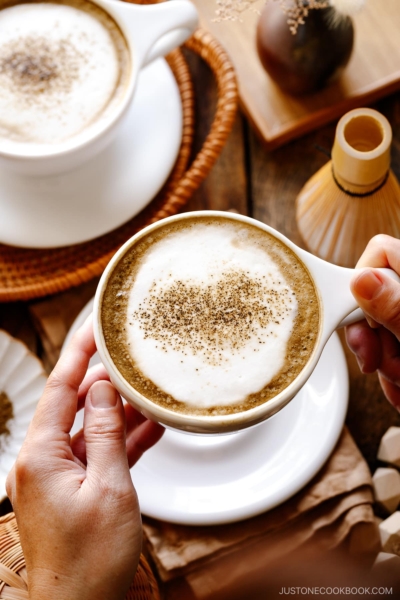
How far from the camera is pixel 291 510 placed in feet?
3.48

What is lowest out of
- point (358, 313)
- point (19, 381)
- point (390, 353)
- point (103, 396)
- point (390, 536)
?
point (390, 536)

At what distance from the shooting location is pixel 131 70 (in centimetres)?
102

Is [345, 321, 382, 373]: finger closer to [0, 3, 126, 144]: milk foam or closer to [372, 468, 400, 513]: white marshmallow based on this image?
[372, 468, 400, 513]: white marshmallow

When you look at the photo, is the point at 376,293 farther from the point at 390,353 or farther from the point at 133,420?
the point at 133,420

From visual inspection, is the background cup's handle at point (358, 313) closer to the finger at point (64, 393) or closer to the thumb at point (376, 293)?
the thumb at point (376, 293)

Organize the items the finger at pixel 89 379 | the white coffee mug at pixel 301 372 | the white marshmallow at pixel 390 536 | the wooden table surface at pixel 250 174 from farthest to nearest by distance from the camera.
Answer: the wooden table surface at pixel 250 174, the white marshmallow at pixel 390 536, the finger at pixel 89 379, the white coffee mug at pixel 301 372

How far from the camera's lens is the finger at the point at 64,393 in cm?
80

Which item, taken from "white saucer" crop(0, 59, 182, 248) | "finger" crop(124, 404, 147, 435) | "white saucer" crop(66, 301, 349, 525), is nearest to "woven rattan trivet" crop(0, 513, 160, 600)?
"white saucer" crop(66, 301, 349, 525)

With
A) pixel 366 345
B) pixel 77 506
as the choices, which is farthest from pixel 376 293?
pixel 77 506

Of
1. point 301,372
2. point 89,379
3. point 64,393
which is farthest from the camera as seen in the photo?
point 89,379

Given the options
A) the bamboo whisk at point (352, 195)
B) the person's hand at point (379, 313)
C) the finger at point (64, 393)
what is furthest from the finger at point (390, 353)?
the finger at point (64, 393)

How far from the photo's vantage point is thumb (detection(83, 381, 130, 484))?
755 millimetres

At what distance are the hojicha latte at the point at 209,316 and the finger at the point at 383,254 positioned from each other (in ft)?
0.39

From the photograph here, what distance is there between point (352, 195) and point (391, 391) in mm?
354
